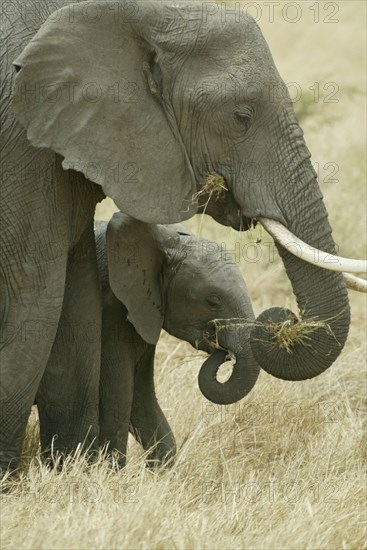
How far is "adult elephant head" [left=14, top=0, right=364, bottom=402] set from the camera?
5617 millimetres

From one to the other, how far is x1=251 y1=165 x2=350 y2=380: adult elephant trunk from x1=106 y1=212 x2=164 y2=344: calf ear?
2.84ft

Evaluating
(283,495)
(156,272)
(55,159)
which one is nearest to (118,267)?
(156,272)

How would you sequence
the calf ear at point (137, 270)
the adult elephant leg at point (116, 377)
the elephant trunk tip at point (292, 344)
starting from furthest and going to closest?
the adult elephant leg at point (116, 377) < the calf ear at point (137, 270) < the elephant trunk tip at point (292, 344)

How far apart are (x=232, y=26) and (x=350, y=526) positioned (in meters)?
2.01

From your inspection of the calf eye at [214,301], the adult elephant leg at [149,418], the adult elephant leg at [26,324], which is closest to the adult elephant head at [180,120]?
the adult elephant leg at [26,324]

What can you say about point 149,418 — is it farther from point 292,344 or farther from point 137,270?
point 292,344

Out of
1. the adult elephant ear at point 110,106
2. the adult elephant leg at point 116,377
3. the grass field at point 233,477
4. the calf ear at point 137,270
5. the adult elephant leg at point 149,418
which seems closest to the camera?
the grass field at point 233,477

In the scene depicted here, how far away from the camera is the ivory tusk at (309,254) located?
544 centimetres

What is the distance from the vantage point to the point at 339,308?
569cm

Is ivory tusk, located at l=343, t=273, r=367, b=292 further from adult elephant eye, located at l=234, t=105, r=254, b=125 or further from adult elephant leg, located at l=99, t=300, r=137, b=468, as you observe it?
adult elephant leg, located at l=99, t=300, r=137, b=468

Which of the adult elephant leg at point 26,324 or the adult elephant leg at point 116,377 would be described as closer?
the adult elephant leg at point 26,324

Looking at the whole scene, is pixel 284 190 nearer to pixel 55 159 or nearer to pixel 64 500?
pixel 55 159

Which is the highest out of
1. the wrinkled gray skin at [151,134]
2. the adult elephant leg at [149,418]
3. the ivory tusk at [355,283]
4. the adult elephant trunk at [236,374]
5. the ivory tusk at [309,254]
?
the wrinkled gray skin at [151,134]

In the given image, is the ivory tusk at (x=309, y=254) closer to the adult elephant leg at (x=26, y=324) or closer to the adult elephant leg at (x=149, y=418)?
→ the adult elephant leg at (x=26, y=324)
